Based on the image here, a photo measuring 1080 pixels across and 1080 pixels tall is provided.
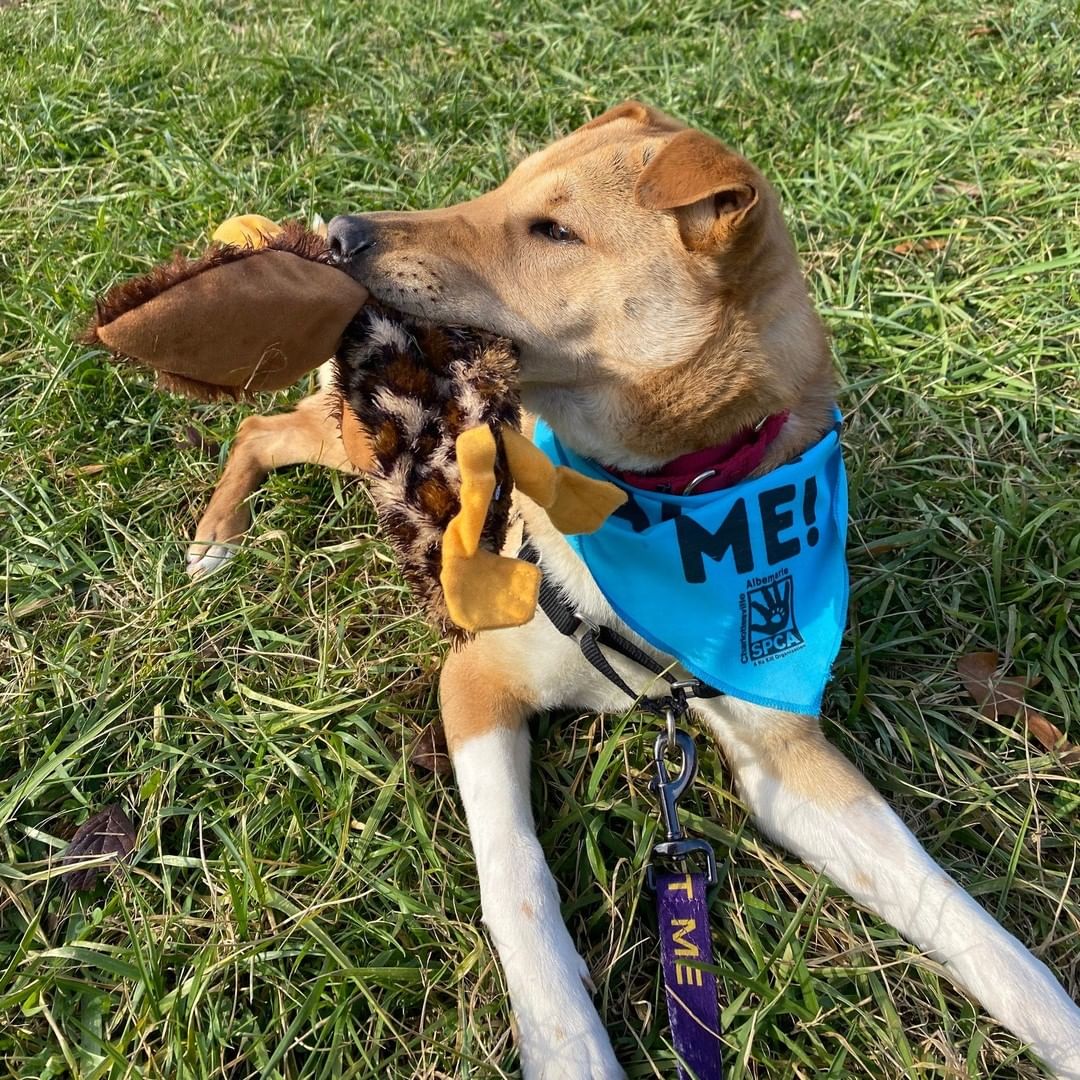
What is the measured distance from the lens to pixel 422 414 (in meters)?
1.72

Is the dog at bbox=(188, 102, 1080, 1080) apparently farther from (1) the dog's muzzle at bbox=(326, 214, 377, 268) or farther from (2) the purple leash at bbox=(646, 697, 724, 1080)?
(2) the purple leash at bbox=(646, 697, 724, 1080)

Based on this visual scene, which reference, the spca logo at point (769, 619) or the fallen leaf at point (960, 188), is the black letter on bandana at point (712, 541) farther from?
the fallen leaf at point (960, 188)

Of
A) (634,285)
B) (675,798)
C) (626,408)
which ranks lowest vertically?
(675,798)

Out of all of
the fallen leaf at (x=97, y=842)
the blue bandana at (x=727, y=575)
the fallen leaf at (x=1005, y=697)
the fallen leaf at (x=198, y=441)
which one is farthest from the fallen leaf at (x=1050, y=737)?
the fallen leaf at (x=198, y=441)

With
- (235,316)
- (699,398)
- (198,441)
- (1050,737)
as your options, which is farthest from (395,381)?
(1050,737)

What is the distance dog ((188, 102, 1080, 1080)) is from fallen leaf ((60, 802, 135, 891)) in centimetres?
93

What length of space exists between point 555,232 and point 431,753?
1.55 m

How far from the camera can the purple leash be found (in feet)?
6.61

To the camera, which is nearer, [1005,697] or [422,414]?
[422,414]

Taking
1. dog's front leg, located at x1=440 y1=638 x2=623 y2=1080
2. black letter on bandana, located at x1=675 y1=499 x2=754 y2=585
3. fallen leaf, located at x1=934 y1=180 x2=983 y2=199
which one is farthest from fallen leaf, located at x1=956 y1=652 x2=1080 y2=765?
fallen leaf, located at x1=934 y1=180 x2=983 y2=199

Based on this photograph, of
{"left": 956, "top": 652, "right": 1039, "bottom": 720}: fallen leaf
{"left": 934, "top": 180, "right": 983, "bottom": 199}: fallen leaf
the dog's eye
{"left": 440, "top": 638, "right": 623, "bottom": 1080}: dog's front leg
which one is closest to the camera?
{"left": 440, "top": 638, "right": 623, "bottom": 1080}: dog's front leg

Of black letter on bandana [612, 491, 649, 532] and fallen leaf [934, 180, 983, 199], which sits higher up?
black letter on bandana [612, 491, 649, 532]

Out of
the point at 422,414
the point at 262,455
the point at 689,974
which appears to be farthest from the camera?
the point at 262,455

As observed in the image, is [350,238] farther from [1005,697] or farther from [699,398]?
[1005,697]
